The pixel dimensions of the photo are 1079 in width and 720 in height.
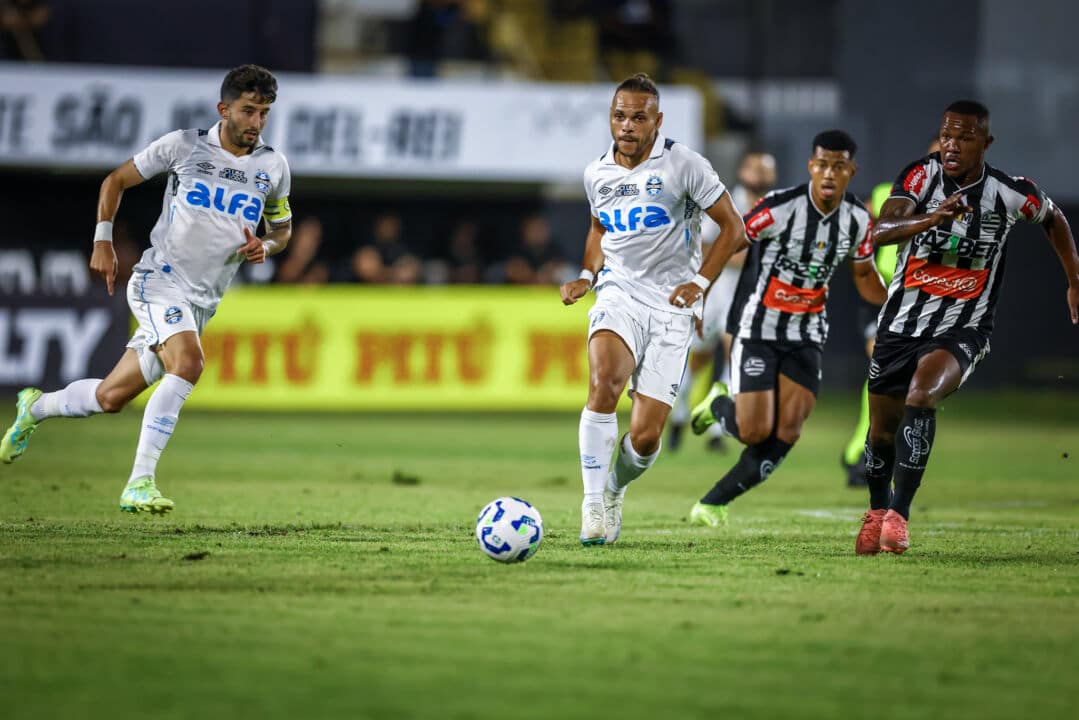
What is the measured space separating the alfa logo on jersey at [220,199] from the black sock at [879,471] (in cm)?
366

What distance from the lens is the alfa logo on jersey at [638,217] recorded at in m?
7.38

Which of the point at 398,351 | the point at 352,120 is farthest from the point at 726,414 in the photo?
the point at 352,120

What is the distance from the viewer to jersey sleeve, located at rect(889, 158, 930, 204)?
278 inches

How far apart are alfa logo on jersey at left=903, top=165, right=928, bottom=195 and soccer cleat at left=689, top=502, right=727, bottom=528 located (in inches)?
86.6

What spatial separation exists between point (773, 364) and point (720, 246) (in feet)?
3.88

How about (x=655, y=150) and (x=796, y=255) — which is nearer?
(x=655, y=150)

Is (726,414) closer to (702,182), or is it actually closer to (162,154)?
(702,182)

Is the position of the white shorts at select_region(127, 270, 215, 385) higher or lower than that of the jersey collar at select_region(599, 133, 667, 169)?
lower

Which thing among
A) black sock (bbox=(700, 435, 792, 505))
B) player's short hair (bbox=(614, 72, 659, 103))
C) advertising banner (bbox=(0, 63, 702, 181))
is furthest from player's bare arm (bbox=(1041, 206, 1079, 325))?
advertising banner (bbox=(0, 63, 702, 181))

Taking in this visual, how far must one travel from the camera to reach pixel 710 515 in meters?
8.33

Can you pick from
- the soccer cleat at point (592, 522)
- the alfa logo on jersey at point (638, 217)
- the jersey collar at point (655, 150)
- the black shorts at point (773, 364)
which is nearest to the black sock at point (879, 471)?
the black shorts at point (773, 364)

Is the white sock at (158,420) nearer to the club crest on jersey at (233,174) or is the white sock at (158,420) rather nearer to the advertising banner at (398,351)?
the club crest on jersey at (233,174)

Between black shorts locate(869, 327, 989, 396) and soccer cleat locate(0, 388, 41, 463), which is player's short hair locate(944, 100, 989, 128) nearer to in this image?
black shorts locate(869, 327, 989, 396)

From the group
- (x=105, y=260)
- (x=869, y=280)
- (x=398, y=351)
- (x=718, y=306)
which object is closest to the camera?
(x=105, y=260)
